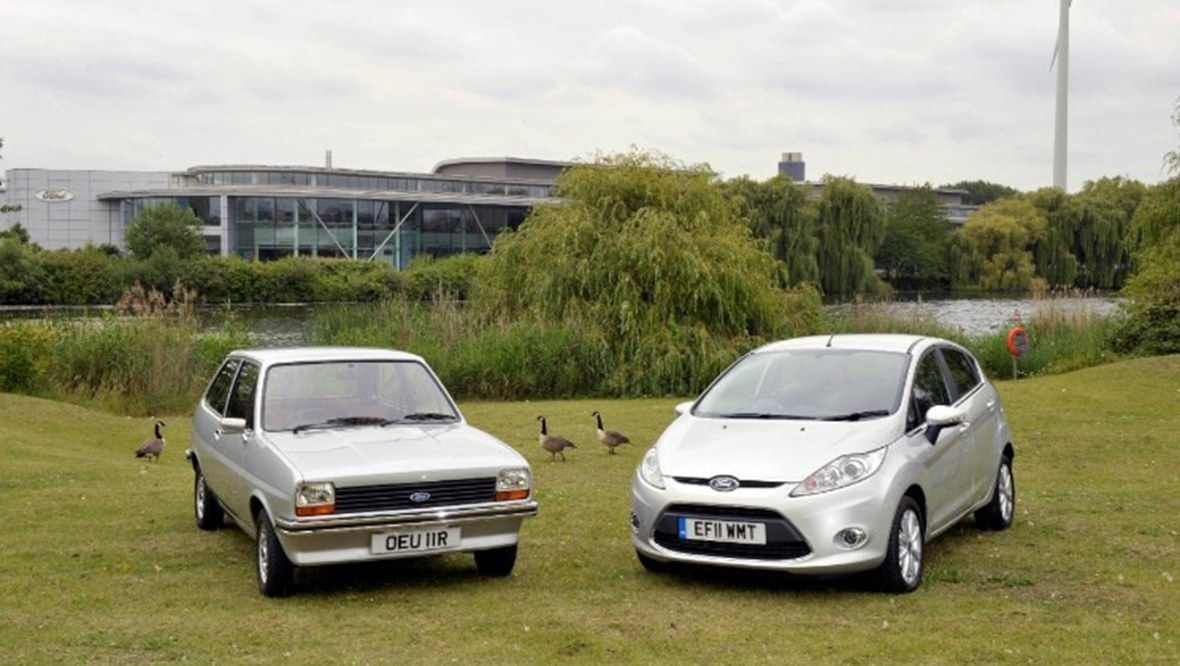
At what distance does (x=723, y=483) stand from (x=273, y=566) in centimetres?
287

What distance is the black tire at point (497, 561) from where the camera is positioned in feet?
27.4

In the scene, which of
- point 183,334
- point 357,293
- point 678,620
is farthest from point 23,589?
point 357,293

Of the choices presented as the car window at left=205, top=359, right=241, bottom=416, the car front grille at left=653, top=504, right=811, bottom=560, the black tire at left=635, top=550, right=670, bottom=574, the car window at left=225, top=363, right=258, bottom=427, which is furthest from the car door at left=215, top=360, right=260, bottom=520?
the car front grille at left=653, top=504, right=811, bottom=560

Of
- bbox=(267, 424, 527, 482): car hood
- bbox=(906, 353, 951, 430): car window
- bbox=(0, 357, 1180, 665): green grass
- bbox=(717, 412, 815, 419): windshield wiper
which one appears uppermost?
bbox=(906, 353, 951, 430): car window

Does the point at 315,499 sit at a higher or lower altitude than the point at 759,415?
lower

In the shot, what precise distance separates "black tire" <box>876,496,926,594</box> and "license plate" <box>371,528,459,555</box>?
2.74 m

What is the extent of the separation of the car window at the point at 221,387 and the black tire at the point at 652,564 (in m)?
3.67

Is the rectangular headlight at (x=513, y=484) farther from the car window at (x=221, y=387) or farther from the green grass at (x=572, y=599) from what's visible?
the car window at (x=221, y=387)

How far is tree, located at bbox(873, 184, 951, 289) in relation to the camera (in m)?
78.5

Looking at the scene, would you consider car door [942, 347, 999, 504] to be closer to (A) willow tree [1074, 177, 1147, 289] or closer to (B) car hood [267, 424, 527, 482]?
(B) car hood [267, 424, 527, 482]

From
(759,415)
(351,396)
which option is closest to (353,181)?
(351,396)

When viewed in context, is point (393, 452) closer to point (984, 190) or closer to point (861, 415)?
point (861, 415)

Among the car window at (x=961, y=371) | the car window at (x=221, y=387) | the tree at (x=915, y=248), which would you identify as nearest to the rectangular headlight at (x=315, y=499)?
the car window at (x=221, y=387)

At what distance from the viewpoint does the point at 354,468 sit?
7.70 m
